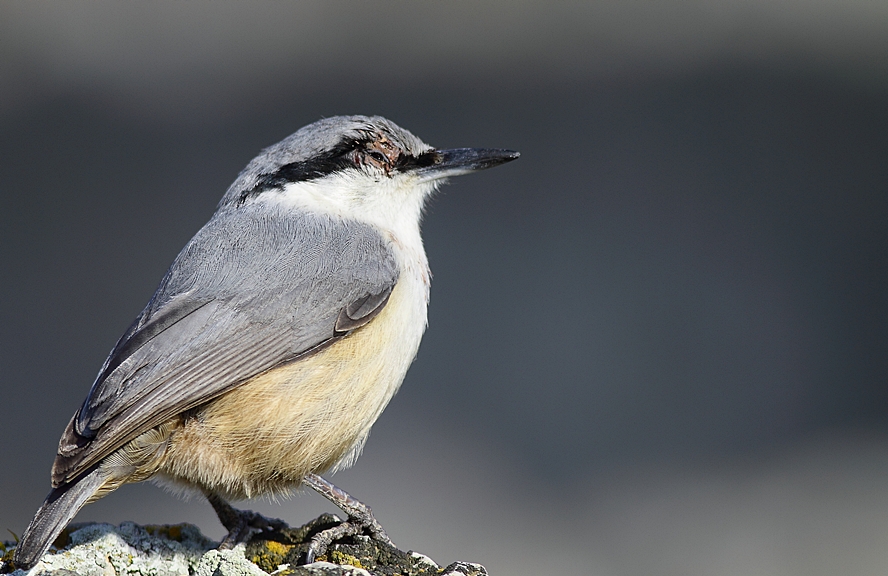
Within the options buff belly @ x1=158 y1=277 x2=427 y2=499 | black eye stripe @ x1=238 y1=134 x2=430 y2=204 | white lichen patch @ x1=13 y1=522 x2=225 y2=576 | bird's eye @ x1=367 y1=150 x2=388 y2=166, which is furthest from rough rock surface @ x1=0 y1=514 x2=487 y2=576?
bird's eye @ x1=367 y1=150 x2=388 y2=166

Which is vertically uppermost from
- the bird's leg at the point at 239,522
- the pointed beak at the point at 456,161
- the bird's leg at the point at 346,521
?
the pointed beak at the point at 456,161

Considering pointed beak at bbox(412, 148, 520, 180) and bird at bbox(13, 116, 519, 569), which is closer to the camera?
bird at bbox(13, 116, 519, 569)

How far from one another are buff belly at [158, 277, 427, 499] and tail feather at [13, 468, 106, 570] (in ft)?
0.69

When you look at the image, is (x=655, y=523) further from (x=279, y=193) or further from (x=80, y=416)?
(x=80, y=416)

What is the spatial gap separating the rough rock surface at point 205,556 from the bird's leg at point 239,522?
0.16 ft

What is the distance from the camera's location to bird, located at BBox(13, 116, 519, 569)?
2.44 m

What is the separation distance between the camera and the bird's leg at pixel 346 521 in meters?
2.45

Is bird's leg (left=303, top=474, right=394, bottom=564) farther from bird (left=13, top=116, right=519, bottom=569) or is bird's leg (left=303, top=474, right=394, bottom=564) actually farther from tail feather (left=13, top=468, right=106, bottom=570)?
tail feather (left=13, top=468, right=106, bottom=570)

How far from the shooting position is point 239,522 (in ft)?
8.76

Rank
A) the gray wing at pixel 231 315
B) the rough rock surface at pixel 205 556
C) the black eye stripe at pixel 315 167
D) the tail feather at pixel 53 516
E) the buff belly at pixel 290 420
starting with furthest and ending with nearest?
the black eye stripe at pixel 315 167
the buff belly at pixel 290 420
the gray wing at pixel 231 315
the rough rock surface at pixel 205 556
the tail feather at pixel 53 516

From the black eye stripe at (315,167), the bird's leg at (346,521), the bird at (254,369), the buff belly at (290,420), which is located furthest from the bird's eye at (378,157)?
the bird's leg at (346,521)

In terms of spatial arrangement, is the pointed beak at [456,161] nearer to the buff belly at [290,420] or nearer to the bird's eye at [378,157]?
the bird's eye at [378,157]

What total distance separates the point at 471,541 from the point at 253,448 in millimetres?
2329

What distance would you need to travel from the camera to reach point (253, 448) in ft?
8.50
